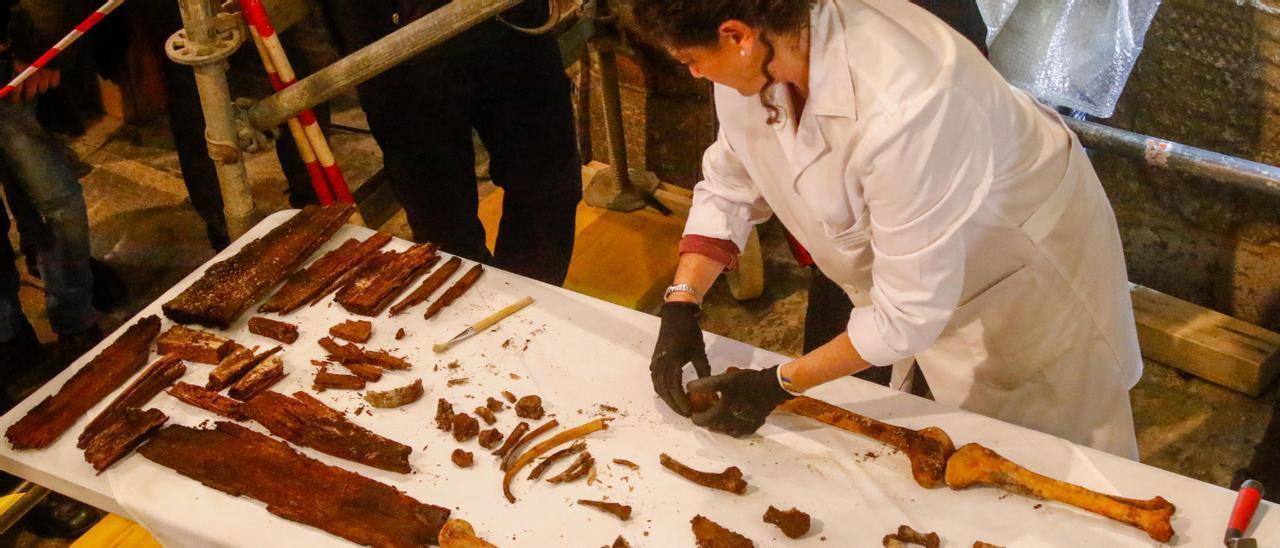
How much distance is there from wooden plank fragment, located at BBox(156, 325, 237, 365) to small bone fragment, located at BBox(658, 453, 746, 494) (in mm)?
1032

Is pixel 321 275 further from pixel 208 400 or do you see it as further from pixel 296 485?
pixel 296 485

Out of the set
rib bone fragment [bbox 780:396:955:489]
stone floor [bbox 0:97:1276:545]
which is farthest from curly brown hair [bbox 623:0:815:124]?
stone floor [bbox 0:97:1276:545]

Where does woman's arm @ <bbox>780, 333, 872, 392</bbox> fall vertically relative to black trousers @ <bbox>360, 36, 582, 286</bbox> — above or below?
above

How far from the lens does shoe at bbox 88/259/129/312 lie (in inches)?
171

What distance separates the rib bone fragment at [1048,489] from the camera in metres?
1.76

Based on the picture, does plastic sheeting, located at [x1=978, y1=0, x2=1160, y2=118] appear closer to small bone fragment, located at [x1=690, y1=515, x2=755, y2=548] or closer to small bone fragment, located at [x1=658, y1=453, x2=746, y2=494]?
small bone fragment, located at [x1=658, y1=453, x2=746, y2=494]

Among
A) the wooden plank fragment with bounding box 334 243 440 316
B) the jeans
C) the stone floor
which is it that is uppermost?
the wooden plank fragment with bounding box 334 243 440 316

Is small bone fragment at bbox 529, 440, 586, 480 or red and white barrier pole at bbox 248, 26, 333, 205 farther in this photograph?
red and white barrier pole at bbox 248, 26, 333, 205

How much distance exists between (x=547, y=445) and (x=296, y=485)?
48 centimetres

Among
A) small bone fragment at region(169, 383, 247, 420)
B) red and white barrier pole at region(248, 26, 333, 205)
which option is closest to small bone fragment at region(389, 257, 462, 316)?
small bone fragment at region(169, 383, 247, 420)

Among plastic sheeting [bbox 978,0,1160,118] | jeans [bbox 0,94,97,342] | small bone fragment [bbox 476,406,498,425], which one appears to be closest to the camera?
small bone fragment [bbox 476,406,498,425]

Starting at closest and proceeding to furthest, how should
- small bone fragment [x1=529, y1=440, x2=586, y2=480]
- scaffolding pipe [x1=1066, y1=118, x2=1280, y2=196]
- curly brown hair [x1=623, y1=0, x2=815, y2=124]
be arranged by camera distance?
1. curly brown hair [x1=623, y1=0, x2=815, y2=124]
2. small bone fragment [x1=529, y1=440, x2=586, y2=480]
3. scaffolding pipe [x1=1066, y1=118, x2=1280, y2=196]

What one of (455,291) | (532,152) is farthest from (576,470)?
(532,152)

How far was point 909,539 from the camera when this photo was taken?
5.91 ft
